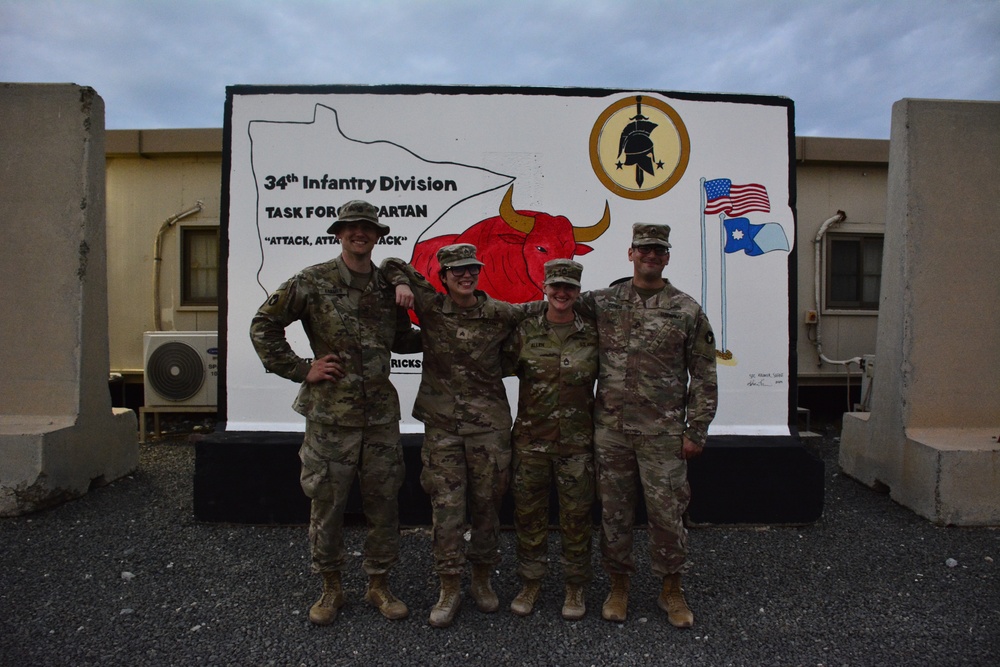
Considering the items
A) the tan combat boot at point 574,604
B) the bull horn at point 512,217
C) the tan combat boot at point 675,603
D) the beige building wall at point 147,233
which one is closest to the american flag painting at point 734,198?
the bull horn at point 512,217

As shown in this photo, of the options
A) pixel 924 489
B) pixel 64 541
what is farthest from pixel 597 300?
pixel 64 541

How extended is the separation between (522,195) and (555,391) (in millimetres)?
1870

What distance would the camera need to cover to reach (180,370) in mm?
6598

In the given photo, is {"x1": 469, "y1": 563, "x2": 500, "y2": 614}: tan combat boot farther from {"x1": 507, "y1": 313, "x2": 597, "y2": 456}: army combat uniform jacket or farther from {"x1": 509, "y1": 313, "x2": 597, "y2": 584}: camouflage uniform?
{"x1": 507, "y1": 313, "x2": 597, "y2": 456}: army combat uniform jacket

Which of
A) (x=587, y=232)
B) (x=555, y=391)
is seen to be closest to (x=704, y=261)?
(x=587, y=232)

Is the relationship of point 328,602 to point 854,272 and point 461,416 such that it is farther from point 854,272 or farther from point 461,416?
point 854,272

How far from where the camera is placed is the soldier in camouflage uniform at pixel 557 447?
3.07 meters

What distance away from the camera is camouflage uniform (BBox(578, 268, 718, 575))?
303 cm

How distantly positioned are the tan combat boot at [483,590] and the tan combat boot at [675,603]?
86 centimetres

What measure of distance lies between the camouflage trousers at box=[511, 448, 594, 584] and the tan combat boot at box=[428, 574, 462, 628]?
0.36 meters

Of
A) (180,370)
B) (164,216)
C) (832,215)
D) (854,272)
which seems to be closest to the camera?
(180,370)

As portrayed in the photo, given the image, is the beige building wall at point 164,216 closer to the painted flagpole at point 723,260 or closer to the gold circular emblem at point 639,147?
the painted flagpole at point 723,260

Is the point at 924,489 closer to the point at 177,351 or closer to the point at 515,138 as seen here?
the point at 515,138

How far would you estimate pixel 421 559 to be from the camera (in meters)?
3.76
